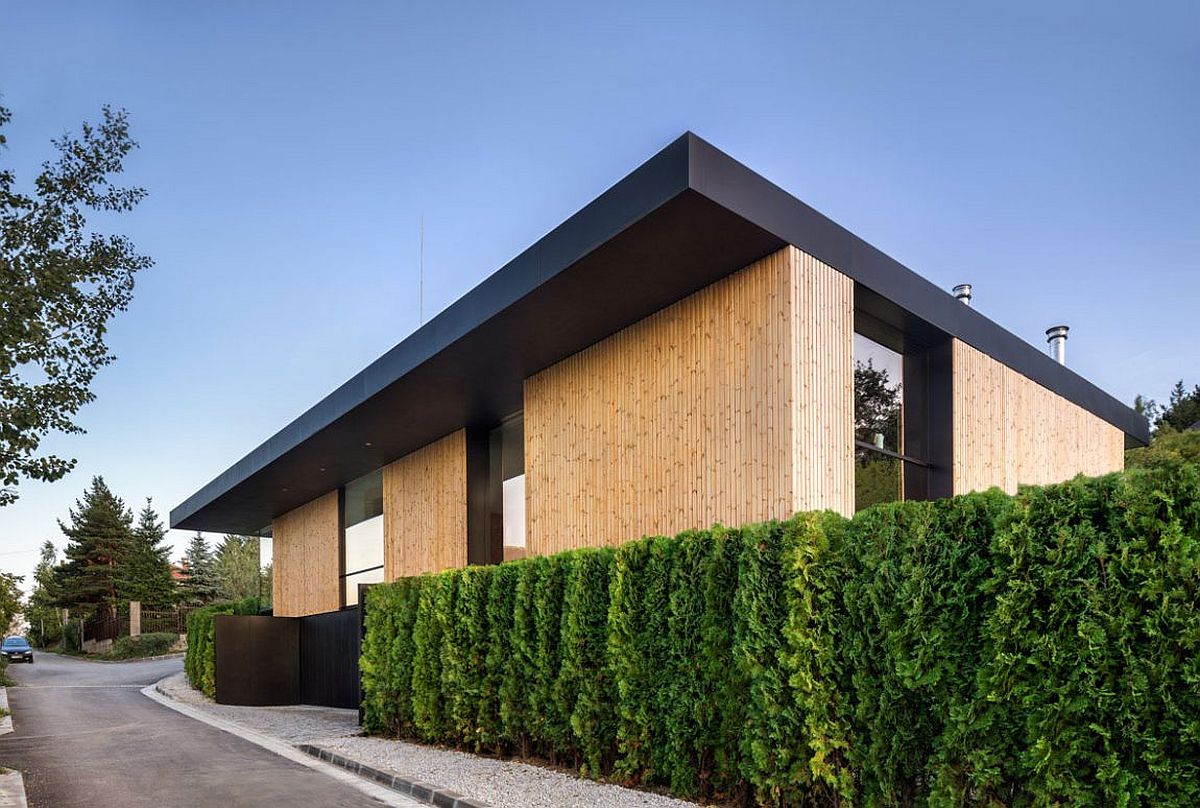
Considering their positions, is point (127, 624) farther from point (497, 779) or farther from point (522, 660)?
point (497, 779)

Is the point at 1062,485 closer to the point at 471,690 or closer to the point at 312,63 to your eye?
the point at 471,690

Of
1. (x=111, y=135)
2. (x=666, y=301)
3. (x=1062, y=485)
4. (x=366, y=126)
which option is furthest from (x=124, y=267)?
(x=1062, y=485)

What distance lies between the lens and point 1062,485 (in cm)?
481

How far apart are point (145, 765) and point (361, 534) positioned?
32.5 ft

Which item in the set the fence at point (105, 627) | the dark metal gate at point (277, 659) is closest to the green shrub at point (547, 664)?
the dark metal gate at point (277, 659)

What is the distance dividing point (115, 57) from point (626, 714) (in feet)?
31.2

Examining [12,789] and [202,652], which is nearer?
[12,789]

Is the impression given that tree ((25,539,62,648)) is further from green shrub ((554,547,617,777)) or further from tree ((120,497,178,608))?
green shrub ((554,547,617,777))

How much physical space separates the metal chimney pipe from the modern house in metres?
0.07

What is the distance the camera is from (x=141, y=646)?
130 ft

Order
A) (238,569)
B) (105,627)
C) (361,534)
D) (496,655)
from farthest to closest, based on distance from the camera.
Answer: (238,569)
(105,627)
(361,534)
(496,655)

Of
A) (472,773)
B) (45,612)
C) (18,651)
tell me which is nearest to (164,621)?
(18,651)

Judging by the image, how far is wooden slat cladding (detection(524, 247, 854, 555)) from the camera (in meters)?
8.72

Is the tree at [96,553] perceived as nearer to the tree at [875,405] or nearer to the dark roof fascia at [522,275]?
the dark roof fascia at [522,275]
